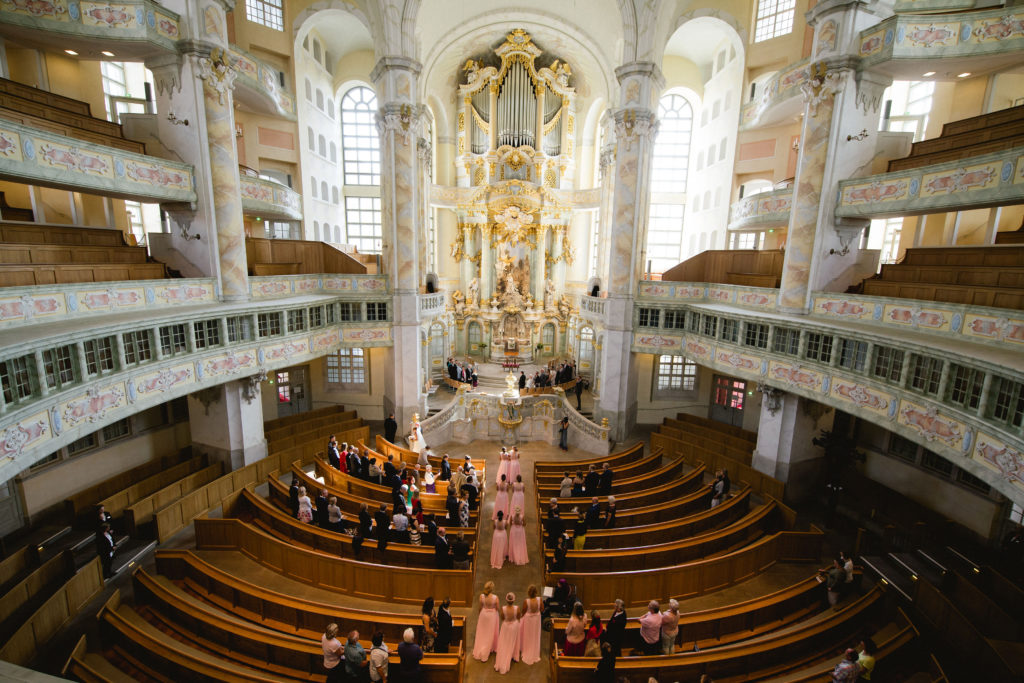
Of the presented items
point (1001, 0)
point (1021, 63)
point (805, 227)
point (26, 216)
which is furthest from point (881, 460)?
point (26, 216)

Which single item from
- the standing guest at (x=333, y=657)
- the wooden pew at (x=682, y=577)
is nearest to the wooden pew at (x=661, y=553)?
the wooden pew at (x=682, y=577)

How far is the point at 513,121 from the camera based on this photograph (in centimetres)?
2536

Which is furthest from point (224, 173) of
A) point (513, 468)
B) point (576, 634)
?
point (576, 634)

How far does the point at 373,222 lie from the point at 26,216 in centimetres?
1365

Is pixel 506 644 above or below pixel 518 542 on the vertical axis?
below

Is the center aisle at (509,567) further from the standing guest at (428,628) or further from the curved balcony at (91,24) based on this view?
the curved balcony at (91,24)

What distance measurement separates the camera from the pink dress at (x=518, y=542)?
32.0 ft

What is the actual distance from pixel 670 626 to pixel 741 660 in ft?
3.61

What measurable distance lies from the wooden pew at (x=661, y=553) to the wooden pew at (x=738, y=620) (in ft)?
3.63

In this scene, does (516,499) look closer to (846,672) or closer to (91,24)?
(846,672)

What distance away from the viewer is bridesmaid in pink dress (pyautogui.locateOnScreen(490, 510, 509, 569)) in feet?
31.6

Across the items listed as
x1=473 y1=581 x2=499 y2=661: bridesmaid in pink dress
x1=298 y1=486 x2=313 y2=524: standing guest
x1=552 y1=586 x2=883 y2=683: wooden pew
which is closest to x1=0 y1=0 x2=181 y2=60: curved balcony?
x1=298 y1=486 x2=313 y2=524: standing guest

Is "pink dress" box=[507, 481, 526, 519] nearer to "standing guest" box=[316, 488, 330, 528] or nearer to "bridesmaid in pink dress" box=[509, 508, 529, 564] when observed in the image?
"bridesmaid in pink dress" box=[509, 508, 529, 564]

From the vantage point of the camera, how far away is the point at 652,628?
→ 23.0 ft
